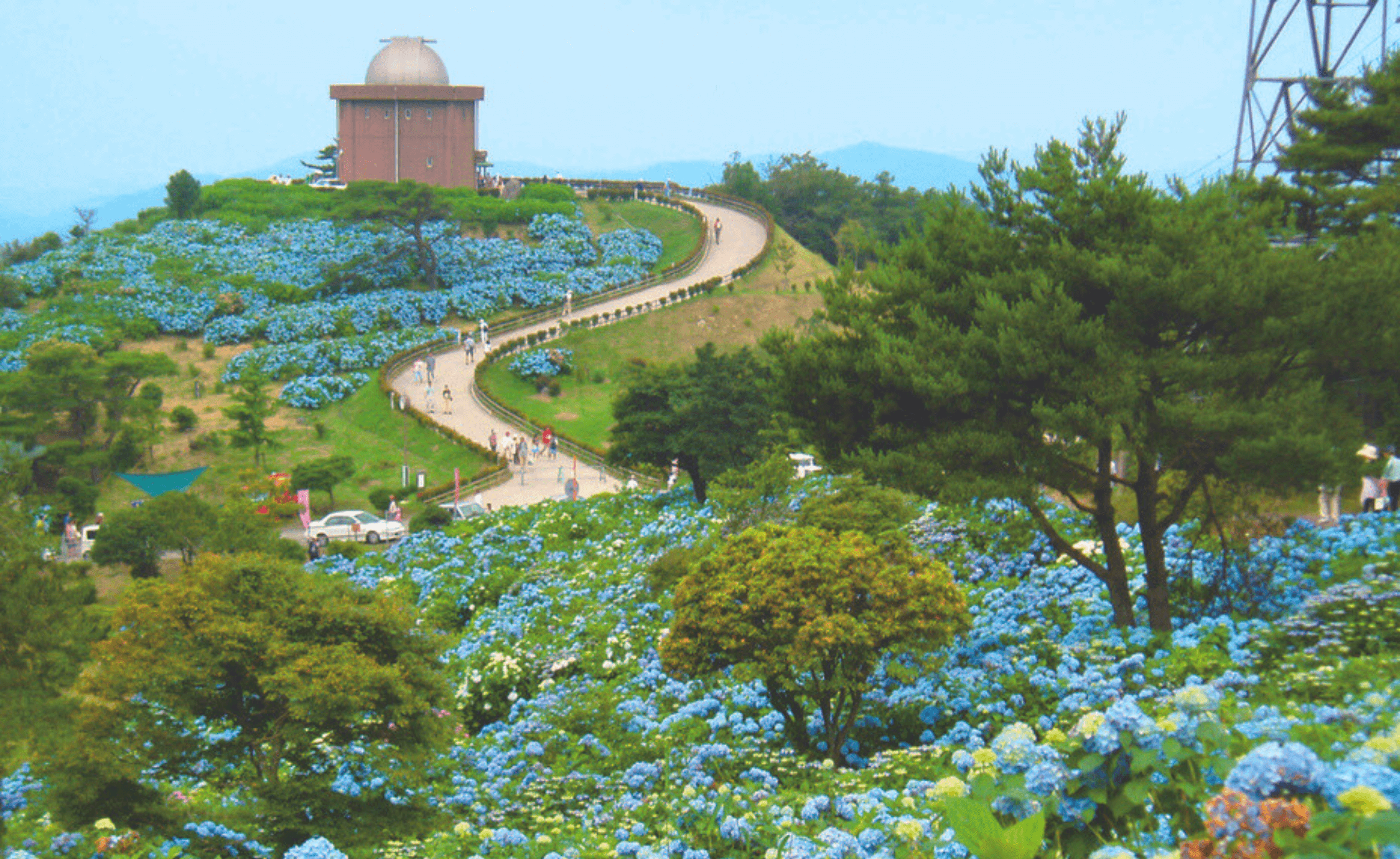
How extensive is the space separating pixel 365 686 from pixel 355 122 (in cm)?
6334

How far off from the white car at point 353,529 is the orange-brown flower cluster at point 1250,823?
29.4 metres

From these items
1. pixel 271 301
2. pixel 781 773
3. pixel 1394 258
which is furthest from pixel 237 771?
pixel 271 301

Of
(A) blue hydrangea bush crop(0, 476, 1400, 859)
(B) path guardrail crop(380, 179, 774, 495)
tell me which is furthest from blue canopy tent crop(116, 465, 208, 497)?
(A) blue hydrangea bush crop(0, 476, 1400, 859)

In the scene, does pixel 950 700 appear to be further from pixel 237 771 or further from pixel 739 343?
pixel 739 343

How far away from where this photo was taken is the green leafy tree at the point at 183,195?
2749 inches

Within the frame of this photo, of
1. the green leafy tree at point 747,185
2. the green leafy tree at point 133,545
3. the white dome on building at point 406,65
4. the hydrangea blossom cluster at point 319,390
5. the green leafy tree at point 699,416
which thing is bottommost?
the green leafy tree at point 133,545

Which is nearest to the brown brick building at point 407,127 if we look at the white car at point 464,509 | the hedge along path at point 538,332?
the hedge along path at point 538,332

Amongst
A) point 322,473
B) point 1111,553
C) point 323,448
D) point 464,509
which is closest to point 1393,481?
point 1111,553

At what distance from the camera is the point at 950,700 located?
35.3ft

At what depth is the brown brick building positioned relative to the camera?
67125 millimetres

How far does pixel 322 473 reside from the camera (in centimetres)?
3481

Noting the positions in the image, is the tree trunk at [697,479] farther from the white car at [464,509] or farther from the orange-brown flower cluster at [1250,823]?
the orange-brown flower cluster at [1250,823]

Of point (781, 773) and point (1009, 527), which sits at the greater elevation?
point (1009, 527)

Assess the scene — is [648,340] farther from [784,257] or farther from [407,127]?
[407,127]
